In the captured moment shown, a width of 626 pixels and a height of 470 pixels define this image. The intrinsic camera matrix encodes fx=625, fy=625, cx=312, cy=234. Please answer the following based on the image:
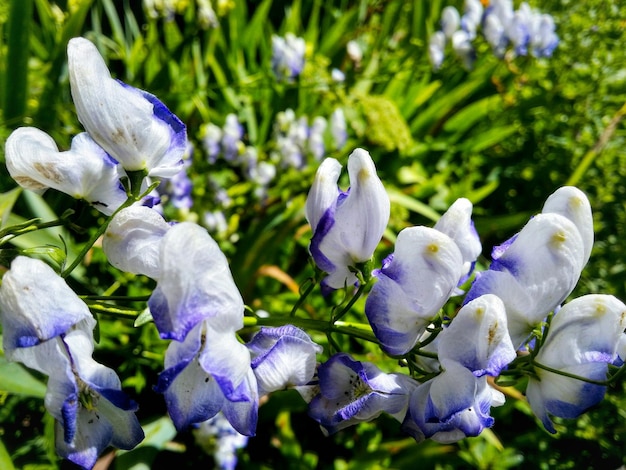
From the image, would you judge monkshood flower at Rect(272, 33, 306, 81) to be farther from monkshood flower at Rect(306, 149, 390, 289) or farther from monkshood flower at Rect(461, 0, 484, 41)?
monkshood flower at Rect(306, 149, 390, 289)

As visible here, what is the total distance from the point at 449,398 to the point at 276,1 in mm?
2685

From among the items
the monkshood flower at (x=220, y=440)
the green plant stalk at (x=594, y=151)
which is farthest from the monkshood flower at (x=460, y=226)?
the green plant stalk at (x=594, y=151)

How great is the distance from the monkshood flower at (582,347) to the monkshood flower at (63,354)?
1.23 ft

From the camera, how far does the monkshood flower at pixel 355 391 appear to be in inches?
22.5

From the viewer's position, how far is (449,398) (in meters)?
0.52

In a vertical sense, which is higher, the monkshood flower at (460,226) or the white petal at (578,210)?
the white petal at (578,210)

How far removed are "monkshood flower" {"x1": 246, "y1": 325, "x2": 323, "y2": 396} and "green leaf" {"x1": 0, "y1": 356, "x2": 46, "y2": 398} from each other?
0.55m

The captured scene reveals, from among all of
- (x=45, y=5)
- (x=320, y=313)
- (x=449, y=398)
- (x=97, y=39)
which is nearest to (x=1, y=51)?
(x=97, y=39)

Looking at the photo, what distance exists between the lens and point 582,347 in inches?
21.9

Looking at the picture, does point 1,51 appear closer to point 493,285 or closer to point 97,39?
point 97,39

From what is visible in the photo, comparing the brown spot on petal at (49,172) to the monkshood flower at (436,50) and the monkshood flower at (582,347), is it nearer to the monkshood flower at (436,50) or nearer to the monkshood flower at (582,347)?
the monkshood flower at (582,347)

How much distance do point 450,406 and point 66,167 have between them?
0.39 meters

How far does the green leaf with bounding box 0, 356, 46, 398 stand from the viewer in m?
0.96

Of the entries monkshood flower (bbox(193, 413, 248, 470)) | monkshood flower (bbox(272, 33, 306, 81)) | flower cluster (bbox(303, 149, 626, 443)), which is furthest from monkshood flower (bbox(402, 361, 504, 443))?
monkshood flower (bbox(272, 33, 306, 81))
